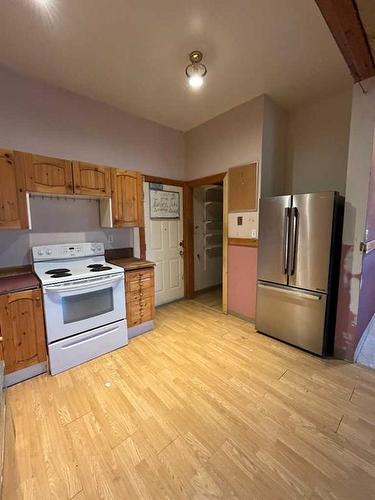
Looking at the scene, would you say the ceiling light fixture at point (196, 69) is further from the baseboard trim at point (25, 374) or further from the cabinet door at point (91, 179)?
the baseboard trim at point (25, 374)

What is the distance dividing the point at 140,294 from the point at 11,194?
1.65 metres

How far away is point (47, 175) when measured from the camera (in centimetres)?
222

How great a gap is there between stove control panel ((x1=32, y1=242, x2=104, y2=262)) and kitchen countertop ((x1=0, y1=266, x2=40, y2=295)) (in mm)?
178

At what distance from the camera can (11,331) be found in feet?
6.22

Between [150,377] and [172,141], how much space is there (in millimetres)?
3337

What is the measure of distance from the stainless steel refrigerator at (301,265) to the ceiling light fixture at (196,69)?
4.57 ft

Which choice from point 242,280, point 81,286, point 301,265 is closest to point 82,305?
point 81,286

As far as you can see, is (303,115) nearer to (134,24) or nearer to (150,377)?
(134,24)

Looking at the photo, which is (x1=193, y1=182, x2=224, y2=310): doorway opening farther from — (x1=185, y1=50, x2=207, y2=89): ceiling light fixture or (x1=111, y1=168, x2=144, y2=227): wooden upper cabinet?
(x1=185, y1=50, x2=207, y2=89): ceiling light fixture

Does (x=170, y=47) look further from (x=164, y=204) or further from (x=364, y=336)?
(x=364, y=336)

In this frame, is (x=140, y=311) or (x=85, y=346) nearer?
(x=85, y=346)

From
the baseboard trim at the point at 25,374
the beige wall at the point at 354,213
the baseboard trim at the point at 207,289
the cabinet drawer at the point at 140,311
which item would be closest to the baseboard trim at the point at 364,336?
the beige wall at the point at 354,213

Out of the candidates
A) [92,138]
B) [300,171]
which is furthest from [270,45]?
[92,138]

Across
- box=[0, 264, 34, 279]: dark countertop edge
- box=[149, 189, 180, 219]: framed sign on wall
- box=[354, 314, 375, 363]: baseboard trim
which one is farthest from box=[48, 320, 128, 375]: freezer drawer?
box=[354, 314, 375, 363]: baseboard trim
